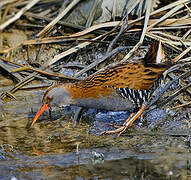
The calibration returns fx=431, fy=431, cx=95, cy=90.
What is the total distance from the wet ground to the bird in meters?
0.25

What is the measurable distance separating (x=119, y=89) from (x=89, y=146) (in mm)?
818

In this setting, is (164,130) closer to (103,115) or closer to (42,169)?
(103,115)

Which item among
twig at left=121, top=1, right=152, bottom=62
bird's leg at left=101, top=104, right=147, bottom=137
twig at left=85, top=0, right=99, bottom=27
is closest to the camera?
bird's leg at left=101, top=104, right=147, bottom=137

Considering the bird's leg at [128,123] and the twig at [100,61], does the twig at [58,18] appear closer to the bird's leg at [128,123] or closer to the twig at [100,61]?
the twig at [100,61]

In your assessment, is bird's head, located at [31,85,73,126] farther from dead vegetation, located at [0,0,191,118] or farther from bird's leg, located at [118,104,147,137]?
dead vegetation, located at [0,0,191,118]

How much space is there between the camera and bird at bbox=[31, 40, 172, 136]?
5.16m

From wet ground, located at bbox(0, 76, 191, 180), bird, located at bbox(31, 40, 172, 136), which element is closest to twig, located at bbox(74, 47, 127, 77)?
wet ground, located at bbox(0, 76, 191, 180)

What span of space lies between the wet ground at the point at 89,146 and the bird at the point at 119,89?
9.8 inches

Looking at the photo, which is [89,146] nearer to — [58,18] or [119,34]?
[119,34]

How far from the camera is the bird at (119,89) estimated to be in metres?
5.16

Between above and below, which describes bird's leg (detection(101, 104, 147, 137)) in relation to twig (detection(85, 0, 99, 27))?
below

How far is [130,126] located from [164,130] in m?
0.47

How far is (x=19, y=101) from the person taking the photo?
20.4 ft

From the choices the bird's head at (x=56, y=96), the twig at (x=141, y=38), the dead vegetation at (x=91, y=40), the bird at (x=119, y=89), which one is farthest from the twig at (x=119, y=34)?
the bird's head at (x=56, y=96)
